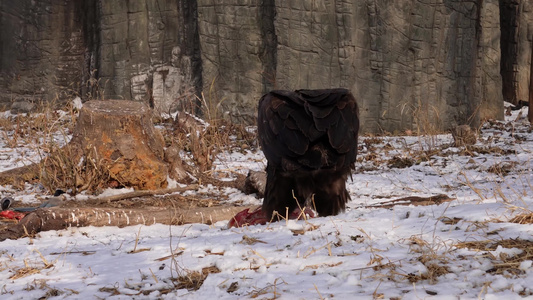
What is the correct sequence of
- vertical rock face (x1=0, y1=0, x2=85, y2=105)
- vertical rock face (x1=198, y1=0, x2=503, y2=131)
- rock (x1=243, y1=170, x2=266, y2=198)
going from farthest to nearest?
vertical rock face (x1=0, y1=0, x2=85, y2=105) → vertical rock face (x1=198, y1=0, x2=503, y2=131) → rock (x1=243, y1=170, x2=266, y2=198)

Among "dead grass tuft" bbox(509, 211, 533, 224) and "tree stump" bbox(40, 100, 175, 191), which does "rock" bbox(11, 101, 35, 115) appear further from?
"dead grass tuft" bbox(509, 211, 533, 224)

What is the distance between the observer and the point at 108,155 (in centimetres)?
685

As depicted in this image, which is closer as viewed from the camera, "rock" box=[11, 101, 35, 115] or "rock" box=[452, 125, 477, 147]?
"rock" box=[452, 125, 477, 147]

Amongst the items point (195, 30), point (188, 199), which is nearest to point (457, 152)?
point (188, 199)

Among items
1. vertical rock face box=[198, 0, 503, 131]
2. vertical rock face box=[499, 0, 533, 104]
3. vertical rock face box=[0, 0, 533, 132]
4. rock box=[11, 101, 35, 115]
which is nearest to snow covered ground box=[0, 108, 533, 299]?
vertical rock face box=[0, 0, 533, 132]

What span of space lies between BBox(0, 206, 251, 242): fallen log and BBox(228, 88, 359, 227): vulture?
51cm

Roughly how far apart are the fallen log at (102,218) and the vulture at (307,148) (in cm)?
51

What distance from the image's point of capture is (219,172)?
7922mm

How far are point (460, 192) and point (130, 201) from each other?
324cm

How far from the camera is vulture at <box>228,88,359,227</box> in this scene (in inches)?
167

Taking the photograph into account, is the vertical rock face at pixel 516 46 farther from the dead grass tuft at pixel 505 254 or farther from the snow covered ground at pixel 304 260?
the dead grass tuft at pixel 505 254

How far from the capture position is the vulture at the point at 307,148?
13.9 feet

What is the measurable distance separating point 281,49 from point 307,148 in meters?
7.93

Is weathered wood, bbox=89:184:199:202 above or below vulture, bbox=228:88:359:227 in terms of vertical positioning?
below
